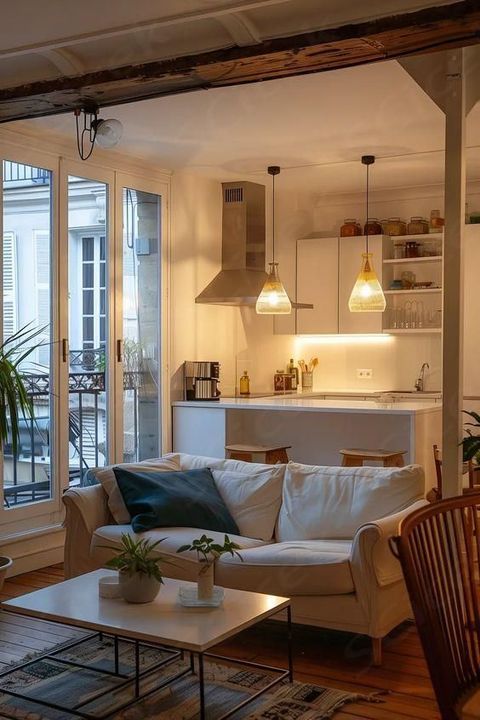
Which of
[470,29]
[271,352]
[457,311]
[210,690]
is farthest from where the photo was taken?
[271,352]

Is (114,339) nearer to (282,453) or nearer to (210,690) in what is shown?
(282,453)

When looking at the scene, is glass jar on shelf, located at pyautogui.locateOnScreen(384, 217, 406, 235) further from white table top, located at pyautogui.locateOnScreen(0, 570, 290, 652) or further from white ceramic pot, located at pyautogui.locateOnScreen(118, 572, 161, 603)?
white ceramic pot, located at pyautogui.locateOnScreen(118, 572, 161, 603)

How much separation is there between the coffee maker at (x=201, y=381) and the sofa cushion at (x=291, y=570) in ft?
9.50

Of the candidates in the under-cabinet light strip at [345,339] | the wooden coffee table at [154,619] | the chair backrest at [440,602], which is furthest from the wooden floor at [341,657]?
the under-cabinet light strip at [345,339]

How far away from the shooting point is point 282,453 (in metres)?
6.39

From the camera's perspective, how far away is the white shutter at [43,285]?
564cm

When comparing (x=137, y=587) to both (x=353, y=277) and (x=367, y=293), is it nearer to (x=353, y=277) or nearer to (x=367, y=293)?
(x=367, y=293)

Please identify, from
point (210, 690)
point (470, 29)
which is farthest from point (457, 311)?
point (210, 690)

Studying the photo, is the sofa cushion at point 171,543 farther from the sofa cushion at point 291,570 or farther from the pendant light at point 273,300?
the pendant light at point 273,300

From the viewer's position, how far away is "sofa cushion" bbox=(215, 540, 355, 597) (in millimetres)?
3791

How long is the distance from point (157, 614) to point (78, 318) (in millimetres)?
3141

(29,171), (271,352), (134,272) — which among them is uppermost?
(29,171)

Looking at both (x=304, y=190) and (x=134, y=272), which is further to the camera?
(x=304, y=190)

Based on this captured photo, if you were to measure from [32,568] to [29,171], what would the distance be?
257cm
